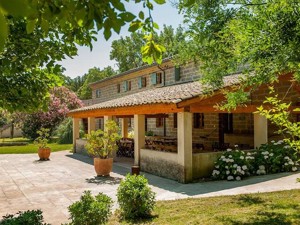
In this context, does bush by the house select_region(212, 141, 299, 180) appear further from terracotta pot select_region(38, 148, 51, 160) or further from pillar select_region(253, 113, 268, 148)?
terracotta pot select_region(38, 148, 51, 160)

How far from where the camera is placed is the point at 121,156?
61.8 feet

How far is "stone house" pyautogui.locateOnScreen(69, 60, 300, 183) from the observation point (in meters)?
10.6

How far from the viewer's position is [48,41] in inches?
188

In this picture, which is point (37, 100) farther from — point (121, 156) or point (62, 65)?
point (121, 156)

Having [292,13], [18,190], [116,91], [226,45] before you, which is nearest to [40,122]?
[116,91]

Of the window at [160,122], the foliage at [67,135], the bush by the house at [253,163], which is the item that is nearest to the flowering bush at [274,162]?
the bush by the house at [253,163]

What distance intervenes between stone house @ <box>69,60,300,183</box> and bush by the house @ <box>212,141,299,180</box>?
45cm

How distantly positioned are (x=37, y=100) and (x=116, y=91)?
968 inches

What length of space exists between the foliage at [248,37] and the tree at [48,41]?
1.52 metres

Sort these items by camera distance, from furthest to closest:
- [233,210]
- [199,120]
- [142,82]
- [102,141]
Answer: [142,82], [199,120], [102,141], [233,210]

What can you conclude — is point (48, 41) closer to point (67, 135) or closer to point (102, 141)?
point (102, 141)

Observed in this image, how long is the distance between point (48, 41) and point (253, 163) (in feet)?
29.1

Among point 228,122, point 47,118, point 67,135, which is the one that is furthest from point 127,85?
point 228,122

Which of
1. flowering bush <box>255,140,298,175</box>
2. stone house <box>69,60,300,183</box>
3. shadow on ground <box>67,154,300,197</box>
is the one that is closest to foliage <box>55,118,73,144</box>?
stone house <box>69,60,300,183</box>
